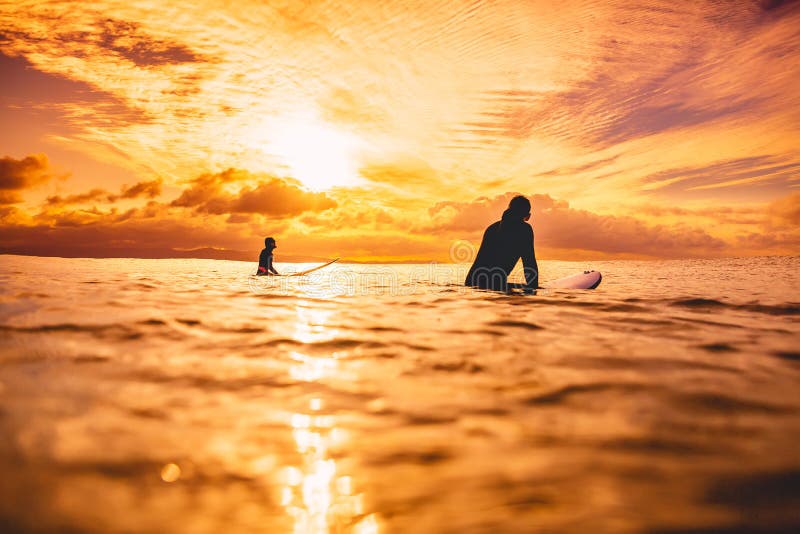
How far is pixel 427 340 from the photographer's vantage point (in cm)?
454

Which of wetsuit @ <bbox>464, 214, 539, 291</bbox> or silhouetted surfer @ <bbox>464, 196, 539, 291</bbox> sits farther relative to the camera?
wetsuit @ <bbox>464, 214, 539, 291</bbox>

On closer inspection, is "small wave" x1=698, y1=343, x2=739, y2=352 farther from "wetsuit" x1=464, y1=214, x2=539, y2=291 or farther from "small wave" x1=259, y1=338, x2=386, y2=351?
"wetsuit" x1=464, y1=214, x2=539, y2=291

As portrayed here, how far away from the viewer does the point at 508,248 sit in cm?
931

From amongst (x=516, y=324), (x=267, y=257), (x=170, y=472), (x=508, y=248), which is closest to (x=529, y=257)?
(x=508, y=248)

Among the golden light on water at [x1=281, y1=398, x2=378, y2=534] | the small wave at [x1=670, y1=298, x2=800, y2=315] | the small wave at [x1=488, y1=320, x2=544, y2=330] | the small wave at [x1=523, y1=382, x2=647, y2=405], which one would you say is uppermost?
the small wave at [x1=670, y1=298, x2=800, y2=315]

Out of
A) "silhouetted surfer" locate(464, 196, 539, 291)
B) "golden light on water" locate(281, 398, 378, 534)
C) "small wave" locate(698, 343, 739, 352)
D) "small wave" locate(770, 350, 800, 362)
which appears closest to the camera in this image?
"golden light on water" locate(281, 398, 378, 534)

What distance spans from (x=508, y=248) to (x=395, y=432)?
25.5 feet

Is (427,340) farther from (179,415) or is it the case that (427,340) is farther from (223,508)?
(223,508)

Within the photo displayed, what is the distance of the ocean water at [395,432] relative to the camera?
57.0 inches

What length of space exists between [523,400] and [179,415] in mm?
2174

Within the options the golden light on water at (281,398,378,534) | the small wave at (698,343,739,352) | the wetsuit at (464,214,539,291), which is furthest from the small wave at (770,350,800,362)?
the wetsuit at (464,214,539,291)

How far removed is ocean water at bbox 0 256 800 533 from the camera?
1.45 meters

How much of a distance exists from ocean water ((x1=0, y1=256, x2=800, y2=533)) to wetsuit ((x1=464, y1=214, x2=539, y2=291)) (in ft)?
15.1

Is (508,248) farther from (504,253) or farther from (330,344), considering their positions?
(330,344)
